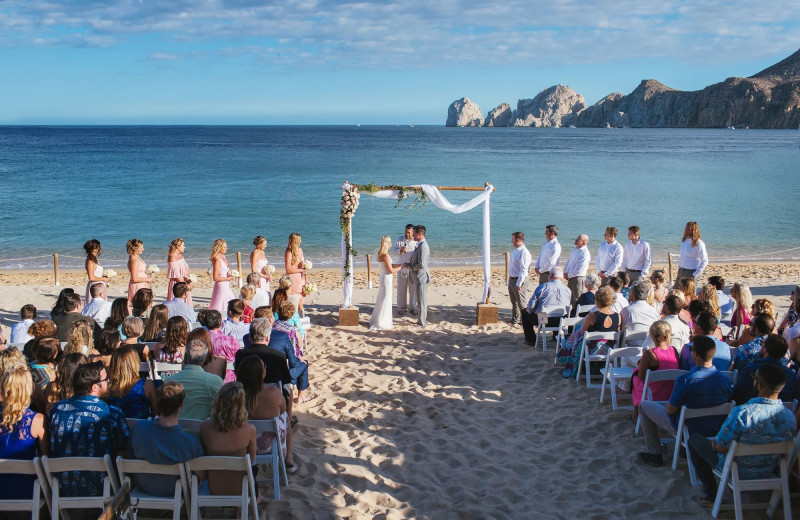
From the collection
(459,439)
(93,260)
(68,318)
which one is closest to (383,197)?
(93,260)

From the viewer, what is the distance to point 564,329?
8.56 metres

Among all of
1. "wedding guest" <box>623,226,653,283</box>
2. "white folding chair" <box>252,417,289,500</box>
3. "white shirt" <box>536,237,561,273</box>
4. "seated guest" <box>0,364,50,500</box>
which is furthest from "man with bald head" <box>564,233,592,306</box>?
"seated guest" <box>0,364,50,500</box>

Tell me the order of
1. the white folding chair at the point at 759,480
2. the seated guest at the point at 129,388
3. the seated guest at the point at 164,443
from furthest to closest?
the seated guest at the point at 129,388 → the white folding chair at the point at 759,480 → the seated guest at the point at 164,443

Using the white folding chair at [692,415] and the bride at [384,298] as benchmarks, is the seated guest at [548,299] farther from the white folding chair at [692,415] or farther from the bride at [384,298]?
the white folding chair at [692,415]

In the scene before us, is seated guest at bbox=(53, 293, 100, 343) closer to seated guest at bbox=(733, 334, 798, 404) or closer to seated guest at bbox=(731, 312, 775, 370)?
seated guest at bbox=(733, 334, 798, 404)

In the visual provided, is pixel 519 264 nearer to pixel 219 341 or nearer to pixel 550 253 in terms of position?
pixel 550 253

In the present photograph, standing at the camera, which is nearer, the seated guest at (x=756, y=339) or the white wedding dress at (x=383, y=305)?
the seated guest at (x=756, y=339)

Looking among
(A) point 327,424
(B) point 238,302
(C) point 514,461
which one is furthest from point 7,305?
(C) point 514,461

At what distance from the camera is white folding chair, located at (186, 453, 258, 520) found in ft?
13.7

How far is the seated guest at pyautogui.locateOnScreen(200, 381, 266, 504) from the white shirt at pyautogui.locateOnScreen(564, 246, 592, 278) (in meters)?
7.28

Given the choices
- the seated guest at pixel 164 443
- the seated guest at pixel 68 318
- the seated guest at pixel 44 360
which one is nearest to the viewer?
the seated guest at pixel 164 443

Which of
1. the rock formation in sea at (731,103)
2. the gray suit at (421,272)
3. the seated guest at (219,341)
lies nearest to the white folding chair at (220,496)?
the seated guest at (219,341)

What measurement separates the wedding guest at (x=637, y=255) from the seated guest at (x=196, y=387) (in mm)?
8026

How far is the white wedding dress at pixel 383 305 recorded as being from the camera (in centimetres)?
1041
